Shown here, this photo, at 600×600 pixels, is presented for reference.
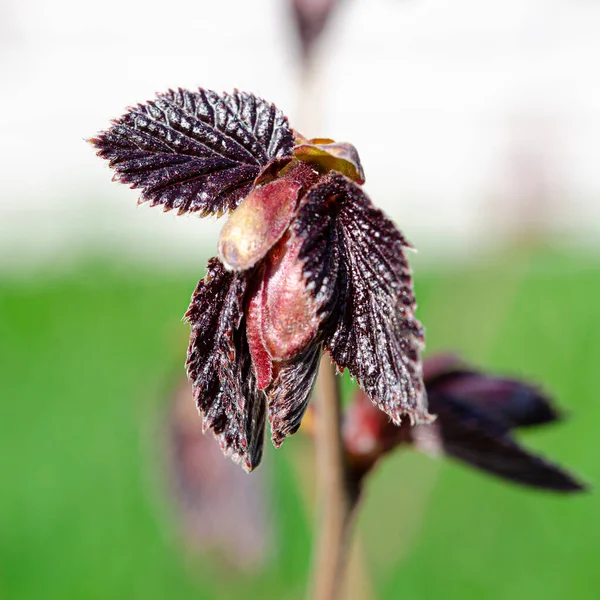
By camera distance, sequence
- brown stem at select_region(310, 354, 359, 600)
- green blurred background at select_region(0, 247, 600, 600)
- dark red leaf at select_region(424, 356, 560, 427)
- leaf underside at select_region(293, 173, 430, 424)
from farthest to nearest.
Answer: green blurred background at select_region(0, 247, 600, 600), dark red leaf at select_region(424, 356, 560, 427), brown stem at select_region(310, 354, 359, 600), leaf underside at select_region(293, 173, 430, 424)

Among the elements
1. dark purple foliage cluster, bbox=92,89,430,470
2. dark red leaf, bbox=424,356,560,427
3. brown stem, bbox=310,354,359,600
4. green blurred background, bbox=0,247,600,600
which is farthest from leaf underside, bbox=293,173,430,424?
green blurred background, bbox=0,247,600,600

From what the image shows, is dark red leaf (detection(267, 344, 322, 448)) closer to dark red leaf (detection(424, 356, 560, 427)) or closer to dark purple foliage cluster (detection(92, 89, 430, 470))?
dark purple foliage cluster (detection(92, 89, 430, 470))

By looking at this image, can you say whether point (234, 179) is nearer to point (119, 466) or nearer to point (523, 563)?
point (523, 563)

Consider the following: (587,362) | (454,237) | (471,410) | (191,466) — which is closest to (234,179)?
(471,410)

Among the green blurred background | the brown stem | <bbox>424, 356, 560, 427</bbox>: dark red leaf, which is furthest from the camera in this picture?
the green blurred background

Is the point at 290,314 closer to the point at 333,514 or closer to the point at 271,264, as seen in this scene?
the point at 271,264

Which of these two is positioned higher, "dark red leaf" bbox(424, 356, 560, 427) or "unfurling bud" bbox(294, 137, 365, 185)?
"unfurling bud" bbox(294, 137, 365, 185)

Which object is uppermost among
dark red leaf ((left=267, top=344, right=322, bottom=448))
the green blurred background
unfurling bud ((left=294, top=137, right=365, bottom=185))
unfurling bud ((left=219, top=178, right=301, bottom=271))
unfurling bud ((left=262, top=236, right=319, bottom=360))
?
unfurling bud ((left=294, top=137, right=365, bottom=185))
